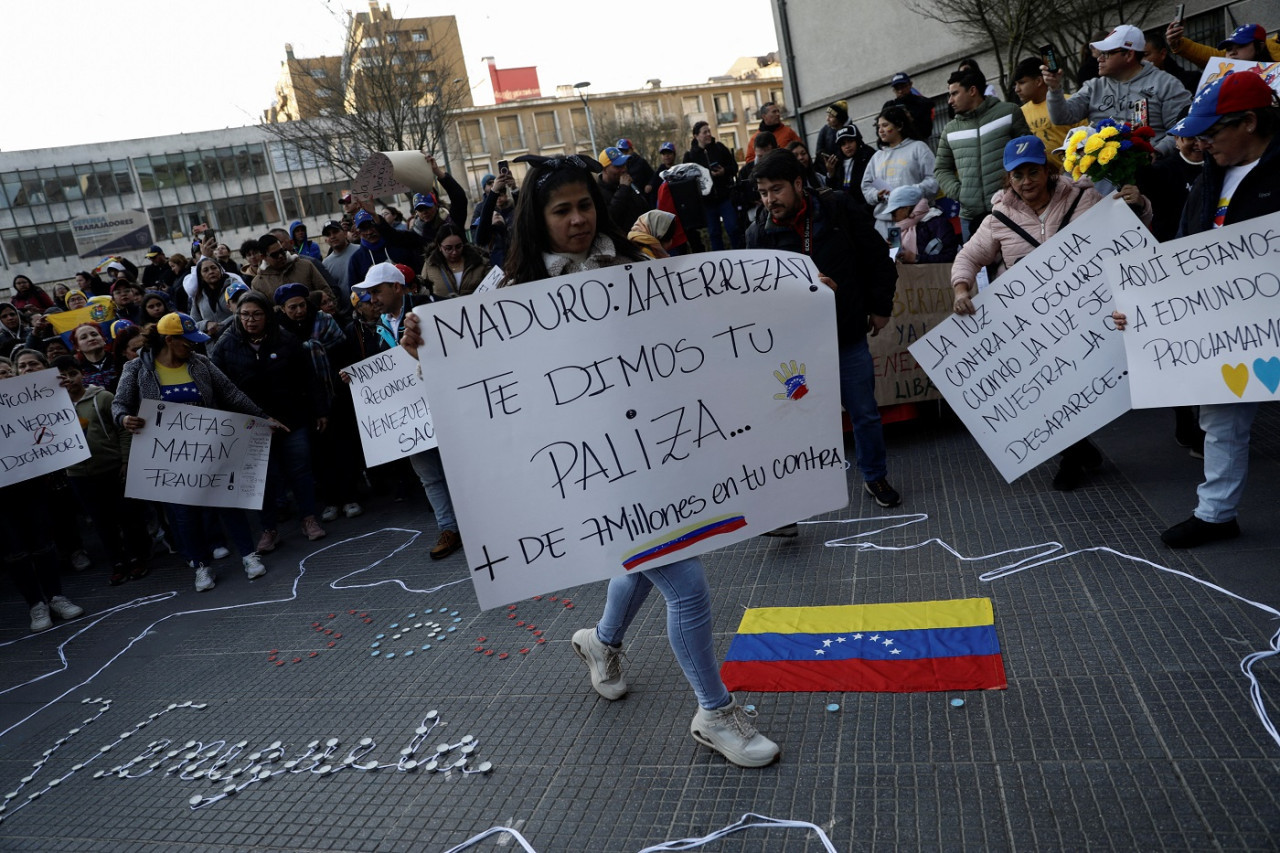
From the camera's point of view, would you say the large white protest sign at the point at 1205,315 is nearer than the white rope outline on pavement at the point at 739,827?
No

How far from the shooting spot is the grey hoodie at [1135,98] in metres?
6.09

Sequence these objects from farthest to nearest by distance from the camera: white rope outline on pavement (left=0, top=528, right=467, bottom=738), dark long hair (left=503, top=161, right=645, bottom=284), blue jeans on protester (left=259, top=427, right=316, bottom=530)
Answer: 1. blue jeans on protester (left=259, top=427, right=316, bottom=530)
2. white rope outline on pavement (left=0, top=528, right=467, bottom=738)
3. dark long hair (left=503, top=161, right=645, bottom=284)

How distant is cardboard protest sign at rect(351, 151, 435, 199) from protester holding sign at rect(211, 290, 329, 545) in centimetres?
243

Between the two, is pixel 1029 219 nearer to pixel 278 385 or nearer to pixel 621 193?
pixel 621 193

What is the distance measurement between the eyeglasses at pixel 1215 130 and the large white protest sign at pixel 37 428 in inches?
277

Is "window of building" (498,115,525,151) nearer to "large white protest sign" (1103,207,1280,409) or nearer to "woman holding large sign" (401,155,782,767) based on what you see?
"large white protest sign" (1103,207,1280,409)

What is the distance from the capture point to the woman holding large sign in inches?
112

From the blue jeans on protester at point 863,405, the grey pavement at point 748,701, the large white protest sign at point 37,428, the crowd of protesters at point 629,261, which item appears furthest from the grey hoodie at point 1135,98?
the large white protest sign at point 37,428

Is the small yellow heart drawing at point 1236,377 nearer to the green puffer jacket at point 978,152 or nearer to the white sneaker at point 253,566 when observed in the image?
the green puffer jacket at point 978,152

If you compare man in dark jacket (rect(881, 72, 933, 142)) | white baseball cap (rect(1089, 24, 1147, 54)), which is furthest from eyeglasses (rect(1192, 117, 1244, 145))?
man in dark jacket (rect(881, 72, 933, 142))

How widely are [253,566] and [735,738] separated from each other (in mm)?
4697

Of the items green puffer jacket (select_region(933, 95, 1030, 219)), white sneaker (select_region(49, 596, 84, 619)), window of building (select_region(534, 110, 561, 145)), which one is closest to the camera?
white sneaker (select_region(49, 596, 84, 619))

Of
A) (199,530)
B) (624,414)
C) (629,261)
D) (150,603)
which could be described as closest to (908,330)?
(629,261)

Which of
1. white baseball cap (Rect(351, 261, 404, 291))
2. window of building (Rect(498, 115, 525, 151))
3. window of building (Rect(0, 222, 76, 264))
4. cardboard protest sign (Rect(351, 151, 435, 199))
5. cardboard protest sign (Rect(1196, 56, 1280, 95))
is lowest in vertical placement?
white baseball cap (Rect(351, 261, 404, 291))
